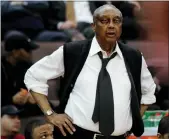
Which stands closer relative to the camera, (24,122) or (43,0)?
(24,122)

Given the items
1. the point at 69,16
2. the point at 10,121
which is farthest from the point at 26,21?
the point at 10,121

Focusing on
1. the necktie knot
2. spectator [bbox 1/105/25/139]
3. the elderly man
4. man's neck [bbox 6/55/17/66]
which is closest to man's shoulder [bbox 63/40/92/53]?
the elderly man

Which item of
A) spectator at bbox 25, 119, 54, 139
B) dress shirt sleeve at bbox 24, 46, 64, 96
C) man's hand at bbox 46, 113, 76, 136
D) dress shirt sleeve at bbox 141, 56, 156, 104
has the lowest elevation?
spectator at bbox 25, 119, 54, 139

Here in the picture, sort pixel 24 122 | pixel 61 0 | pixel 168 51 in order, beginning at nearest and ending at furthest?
1. pixel 24 122
2. pixel 168 51
3. pixel 61 0

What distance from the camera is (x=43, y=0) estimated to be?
5941 millimetres

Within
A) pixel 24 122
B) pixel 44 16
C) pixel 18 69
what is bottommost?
pixel 24 122

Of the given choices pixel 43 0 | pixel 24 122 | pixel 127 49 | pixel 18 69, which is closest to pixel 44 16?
pixel 43 0

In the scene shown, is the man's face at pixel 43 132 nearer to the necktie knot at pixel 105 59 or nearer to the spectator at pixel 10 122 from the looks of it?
the necktie knot at pixel 105 59

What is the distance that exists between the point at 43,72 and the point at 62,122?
0.34 metres

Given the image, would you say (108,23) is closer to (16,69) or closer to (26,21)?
(16,69)

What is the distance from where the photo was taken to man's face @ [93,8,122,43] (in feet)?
10.7

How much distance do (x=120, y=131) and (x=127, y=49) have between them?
54cm

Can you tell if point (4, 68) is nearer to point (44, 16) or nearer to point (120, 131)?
point (44, 16)

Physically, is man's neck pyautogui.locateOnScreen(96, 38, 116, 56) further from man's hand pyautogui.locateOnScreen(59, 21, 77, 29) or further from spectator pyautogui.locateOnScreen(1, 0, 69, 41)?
man's hand pyautogui.locateOnScreen(59, 21, 77, 29)
